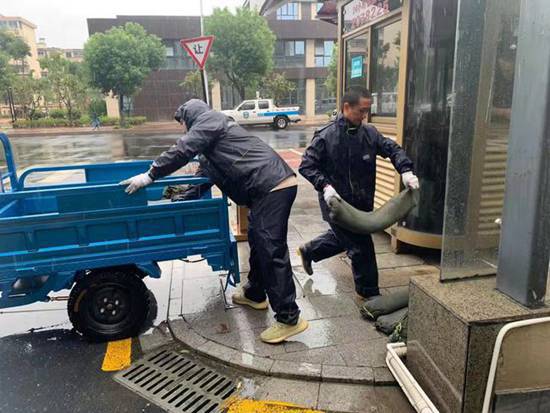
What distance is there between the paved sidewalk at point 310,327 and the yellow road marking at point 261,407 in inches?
9.6

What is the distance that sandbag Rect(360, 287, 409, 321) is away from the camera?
3.37m

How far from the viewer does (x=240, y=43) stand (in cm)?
2898

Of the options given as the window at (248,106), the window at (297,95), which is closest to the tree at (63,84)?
the window at (248,106)

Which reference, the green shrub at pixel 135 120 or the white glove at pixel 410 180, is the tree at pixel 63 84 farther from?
the white glove at pixel 410 180

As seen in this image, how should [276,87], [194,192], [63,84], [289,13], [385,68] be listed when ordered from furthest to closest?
1. [289,13]
2. [276,87]
3. [63,84]
4. [385,68]
5. [194,192]

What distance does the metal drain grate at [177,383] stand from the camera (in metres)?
2.66

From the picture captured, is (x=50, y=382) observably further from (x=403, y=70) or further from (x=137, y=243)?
(x=403, y=70)

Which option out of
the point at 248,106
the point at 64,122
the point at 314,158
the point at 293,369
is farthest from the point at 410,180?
the point at 64,122

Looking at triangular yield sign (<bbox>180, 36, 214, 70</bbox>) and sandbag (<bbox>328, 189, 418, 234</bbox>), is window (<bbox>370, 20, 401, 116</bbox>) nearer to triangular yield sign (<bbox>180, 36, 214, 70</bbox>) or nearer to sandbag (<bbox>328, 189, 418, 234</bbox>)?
sandbag (<bbox>328, 189, 418, 234</bbox>)

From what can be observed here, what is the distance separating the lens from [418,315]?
2506 millimetres

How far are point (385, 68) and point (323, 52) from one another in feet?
112

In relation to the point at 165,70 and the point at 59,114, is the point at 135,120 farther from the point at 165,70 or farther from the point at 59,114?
the point at 59,114

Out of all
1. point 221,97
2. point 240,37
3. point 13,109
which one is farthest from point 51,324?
point 13,109

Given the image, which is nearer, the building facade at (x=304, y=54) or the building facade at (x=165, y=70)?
the building facade at (x=165, y=70)
